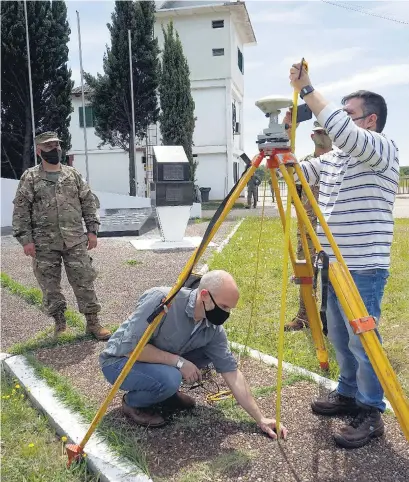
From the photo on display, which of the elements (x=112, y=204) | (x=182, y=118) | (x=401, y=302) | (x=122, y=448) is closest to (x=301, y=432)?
(x=122, y=448)

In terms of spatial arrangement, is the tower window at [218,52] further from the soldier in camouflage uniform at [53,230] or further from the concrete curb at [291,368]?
the concrete curb at [291,368]

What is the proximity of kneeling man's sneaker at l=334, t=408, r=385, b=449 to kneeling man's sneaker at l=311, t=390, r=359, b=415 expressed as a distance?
0.84 ft

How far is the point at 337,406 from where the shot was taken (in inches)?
130

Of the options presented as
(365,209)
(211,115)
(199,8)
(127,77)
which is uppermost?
(199,8)

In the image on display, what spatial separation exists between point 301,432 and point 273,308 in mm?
2820

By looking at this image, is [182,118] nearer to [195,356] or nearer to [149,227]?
[149,227]

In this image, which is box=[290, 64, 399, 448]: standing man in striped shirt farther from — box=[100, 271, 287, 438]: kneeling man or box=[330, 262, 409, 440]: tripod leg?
box=[100, 271, 287, 438]: kneeling man

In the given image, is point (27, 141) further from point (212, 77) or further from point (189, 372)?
point (189, 372)

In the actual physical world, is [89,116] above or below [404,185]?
above

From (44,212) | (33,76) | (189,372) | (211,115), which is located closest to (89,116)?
(211,115)

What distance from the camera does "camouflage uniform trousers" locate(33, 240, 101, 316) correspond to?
4875 millimetres

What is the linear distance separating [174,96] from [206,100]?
4157 mm


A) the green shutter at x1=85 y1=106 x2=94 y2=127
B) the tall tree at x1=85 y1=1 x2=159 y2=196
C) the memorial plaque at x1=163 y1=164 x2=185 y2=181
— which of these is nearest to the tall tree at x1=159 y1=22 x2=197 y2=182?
the tall tree at x1=85 y1=1 x2=159 y2=196

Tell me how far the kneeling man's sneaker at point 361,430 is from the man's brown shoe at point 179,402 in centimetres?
95
